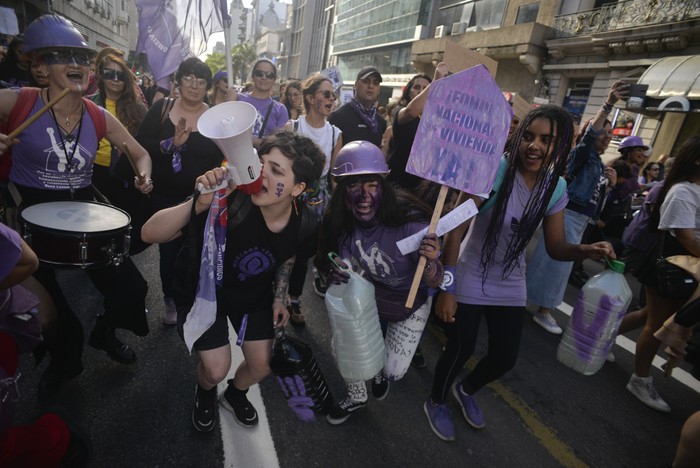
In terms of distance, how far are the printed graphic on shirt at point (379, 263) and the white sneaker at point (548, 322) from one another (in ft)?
8.73

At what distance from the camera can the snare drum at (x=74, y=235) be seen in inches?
76.4

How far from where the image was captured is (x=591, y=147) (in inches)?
158

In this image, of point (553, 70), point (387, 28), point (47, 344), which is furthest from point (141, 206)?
point (387, 28)

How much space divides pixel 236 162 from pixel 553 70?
19993 mm

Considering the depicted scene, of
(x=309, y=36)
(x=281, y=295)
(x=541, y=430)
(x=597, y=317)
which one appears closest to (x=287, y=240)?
(x=281, y=295)

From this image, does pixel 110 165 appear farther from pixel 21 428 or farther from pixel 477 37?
pixel 477 37

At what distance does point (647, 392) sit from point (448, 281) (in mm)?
2327

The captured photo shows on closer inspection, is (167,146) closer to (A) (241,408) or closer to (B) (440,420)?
(A) (241,408)

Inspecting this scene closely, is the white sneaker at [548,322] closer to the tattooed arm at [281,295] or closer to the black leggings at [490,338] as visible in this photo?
the black leggings at [490,338]

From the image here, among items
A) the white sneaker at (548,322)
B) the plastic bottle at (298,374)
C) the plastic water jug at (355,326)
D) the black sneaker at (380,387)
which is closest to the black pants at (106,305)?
the plastic bottle at (298,374)

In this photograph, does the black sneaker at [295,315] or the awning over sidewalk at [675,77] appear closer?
the black sneaker at [295,315]

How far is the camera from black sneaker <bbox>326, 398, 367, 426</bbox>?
2.46 m

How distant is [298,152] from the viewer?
6.82ft

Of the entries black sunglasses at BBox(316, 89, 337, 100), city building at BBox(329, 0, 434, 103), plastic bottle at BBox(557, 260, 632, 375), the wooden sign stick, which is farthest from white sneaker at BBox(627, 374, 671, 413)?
city building at BBox(329, 0, 434, 103)
